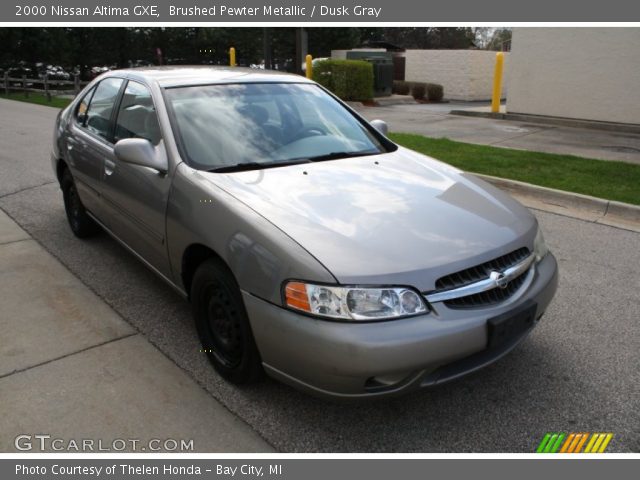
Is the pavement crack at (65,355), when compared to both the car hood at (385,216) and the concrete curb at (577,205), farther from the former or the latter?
the concrete curb at (577,205)

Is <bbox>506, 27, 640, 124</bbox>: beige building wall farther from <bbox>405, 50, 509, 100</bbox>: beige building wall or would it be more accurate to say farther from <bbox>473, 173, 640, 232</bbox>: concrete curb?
<bbox>405, 50, 509, 100</bbox>: beige building wall

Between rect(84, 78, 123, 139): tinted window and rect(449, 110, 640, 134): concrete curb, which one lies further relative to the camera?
rect(449, 110, 640, 134): concrete curb

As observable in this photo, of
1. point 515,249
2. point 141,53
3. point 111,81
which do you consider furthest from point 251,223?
point 141,53

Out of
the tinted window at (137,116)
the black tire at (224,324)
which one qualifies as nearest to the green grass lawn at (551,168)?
the tinted window at (137,116)

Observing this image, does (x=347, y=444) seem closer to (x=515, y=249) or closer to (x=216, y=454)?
(x=216, y=454)

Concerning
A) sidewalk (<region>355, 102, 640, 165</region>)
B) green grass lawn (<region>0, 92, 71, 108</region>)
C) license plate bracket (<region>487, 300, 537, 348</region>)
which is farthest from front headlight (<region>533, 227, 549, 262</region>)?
green grass lawn (<region>0, 92, 71, 108</region>)

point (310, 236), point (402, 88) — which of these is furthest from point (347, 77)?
point (310, 236)

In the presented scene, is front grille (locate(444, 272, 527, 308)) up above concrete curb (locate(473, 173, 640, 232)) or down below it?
above

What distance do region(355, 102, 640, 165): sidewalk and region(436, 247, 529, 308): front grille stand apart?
6491 millimetres

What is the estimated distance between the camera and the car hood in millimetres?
2471

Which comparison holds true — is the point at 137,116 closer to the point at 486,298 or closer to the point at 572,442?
the point at 486,298

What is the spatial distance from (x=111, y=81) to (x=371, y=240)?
3045 millimetres

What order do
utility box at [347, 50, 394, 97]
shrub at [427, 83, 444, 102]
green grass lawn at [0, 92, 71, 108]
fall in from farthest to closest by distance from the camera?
shrub at [427, 83, 444, 102]
green grass lawn at [0, 92, 71, 108]
utility box at [347, 50, 394, 97]

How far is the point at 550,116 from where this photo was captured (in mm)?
12953
